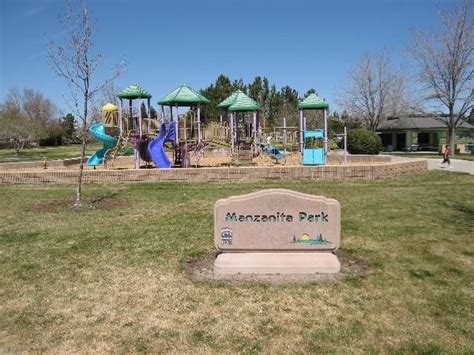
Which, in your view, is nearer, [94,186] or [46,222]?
[46,222]

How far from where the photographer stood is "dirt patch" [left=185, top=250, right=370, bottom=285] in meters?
5.07

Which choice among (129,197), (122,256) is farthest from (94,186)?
(122,256)

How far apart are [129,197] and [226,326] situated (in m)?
8.03

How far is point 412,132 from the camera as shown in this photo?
44781 millimetres

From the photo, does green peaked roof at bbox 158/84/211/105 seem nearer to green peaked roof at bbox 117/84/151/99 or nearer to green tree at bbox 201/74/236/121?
green peaked roof at bbox 117/84/151/99

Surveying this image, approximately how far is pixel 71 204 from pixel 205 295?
263 inches

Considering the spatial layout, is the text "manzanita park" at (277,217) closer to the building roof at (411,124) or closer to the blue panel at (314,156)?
the blue panel at (314,156)

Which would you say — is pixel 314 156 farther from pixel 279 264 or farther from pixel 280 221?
pixel 279 264

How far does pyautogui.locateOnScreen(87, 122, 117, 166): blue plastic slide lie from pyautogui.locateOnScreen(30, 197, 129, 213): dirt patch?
28.7 ft

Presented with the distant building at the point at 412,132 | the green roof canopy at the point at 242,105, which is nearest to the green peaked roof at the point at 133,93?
the green roof canopy at the point at 242,105

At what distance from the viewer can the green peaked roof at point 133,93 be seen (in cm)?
2069

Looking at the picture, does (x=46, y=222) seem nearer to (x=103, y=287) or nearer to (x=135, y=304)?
(x=103, y=287)

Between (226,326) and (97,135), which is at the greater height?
(97,135)

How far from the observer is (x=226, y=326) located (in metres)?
4.02
